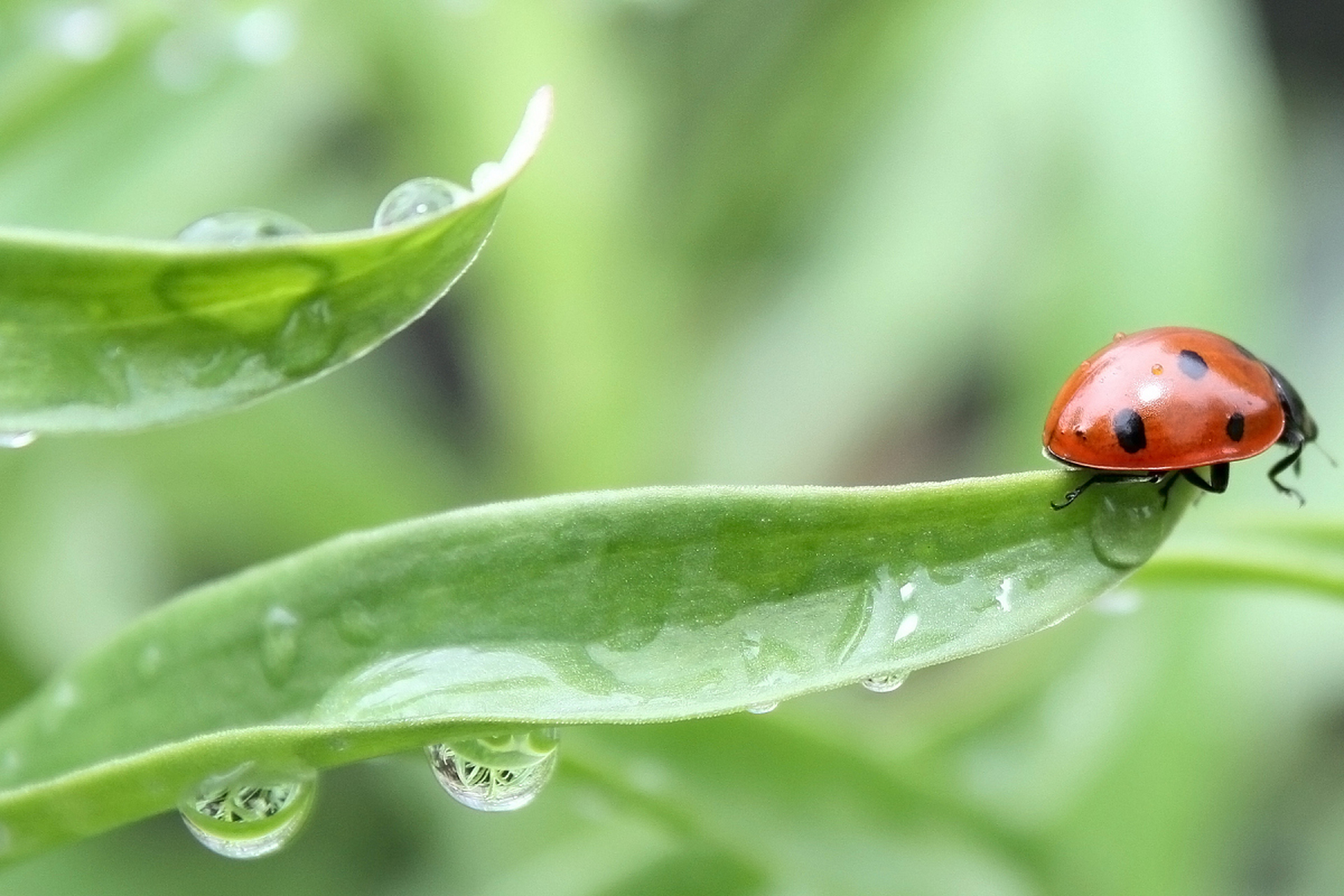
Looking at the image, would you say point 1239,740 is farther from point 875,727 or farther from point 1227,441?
point 1227,441

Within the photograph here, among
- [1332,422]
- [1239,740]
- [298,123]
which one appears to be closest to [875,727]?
[1239,740]

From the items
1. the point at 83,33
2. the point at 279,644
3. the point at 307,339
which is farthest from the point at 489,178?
the point at 83,33

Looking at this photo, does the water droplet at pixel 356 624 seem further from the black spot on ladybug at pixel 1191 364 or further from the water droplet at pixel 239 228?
the black spot on ladybug at pixel 1191 364

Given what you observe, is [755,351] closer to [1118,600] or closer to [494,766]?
[1118,600]

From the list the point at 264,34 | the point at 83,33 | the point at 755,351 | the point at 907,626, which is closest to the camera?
the point at 907,626

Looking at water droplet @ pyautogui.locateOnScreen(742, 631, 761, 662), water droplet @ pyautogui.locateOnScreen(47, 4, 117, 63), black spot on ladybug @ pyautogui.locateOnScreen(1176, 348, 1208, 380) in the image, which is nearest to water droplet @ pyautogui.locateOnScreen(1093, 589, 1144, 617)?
black spot on ladybug @ pyautogui.locateOnScreen(1176, 348, 1208, 380)
